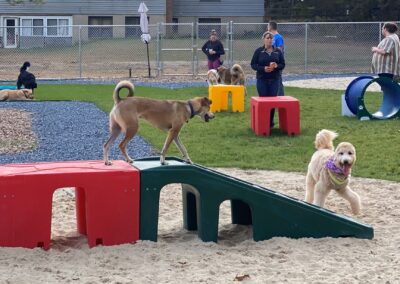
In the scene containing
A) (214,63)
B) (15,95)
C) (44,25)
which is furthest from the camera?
(44,25)

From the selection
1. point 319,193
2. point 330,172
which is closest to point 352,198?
point 319,193

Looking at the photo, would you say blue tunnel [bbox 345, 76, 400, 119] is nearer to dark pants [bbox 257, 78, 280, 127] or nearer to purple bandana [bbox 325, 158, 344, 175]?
dark pants [bbox 257, 78, 280, 127]

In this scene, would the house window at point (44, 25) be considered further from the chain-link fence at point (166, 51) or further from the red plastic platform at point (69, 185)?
the red plastic platform at point (69, 185)

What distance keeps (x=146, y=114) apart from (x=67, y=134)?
8.02m

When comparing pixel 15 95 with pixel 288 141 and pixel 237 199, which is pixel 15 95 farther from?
pixel 237 199

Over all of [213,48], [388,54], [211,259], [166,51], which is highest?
[166,51]

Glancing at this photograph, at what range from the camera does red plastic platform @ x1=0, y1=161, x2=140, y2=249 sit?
24.6ft

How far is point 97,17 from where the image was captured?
51.8m

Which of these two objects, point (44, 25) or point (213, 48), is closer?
point (213, 48)

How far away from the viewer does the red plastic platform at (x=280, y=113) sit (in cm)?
1521

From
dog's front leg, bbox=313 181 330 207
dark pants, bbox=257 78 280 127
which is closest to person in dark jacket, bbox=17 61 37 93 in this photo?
dark pants, bbox=257 78 280 127

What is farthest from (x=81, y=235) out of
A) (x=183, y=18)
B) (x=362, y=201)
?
(x=183, y=18)

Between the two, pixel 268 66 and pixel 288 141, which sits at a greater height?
pixel 268 66

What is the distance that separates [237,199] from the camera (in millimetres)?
8047
